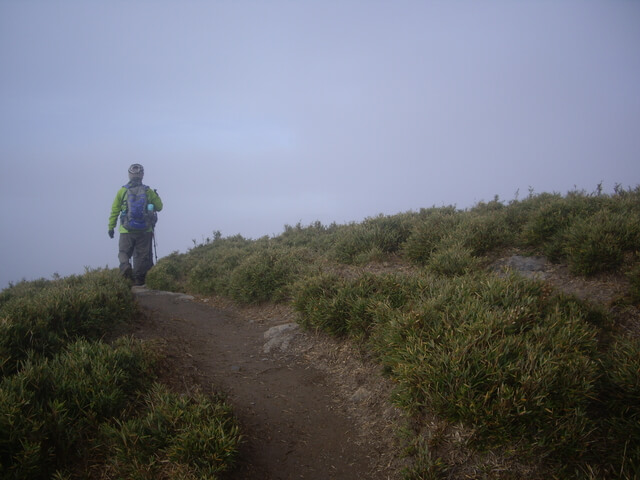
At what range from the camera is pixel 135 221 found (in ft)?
36.6

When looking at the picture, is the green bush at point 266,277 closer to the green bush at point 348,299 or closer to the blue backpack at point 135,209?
the green bush at point 348,299

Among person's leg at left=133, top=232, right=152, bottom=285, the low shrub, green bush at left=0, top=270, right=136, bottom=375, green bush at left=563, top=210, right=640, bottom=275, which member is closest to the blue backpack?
person's leg at left=133, top=232, right=152, bottom=285

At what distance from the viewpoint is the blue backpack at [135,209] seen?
435 inches

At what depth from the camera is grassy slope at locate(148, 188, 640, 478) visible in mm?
2971

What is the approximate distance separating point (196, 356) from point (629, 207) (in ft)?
26.9

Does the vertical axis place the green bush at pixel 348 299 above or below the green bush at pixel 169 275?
below

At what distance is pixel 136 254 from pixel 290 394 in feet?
29.1

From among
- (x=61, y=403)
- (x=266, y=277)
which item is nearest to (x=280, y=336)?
(x=266, y=277)

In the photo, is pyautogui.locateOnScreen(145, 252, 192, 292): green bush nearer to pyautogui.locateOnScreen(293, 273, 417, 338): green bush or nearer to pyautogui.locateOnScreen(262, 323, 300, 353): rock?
pyautogui.locateOnScreen(262, 323, 300, 353): rock

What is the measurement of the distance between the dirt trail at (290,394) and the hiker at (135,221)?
4906mm

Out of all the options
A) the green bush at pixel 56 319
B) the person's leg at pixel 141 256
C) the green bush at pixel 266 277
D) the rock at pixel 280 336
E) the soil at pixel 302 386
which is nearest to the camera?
the soil at pixel 302 386

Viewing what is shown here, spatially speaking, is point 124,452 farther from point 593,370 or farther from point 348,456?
point 593,370

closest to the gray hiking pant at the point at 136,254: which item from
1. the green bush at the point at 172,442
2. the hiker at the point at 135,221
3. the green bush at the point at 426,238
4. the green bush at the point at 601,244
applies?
the hiker at the point at 135,221

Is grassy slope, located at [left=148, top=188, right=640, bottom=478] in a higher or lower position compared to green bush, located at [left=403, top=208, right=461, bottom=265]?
lower
